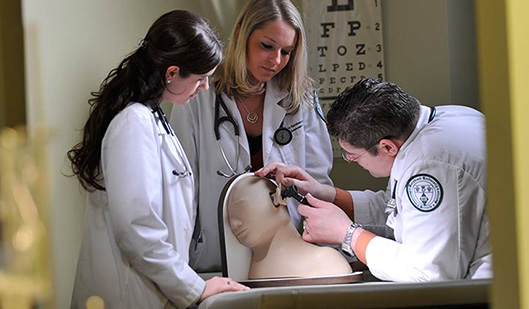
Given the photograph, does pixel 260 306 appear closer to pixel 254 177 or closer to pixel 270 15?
pixel 254 177

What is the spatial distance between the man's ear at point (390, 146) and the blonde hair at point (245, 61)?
18.0 inches

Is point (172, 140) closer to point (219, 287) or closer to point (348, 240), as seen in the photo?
point (219, 287)

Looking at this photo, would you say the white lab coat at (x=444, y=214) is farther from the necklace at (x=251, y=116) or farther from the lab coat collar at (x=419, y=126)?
the necklace at (x=251, y=116)

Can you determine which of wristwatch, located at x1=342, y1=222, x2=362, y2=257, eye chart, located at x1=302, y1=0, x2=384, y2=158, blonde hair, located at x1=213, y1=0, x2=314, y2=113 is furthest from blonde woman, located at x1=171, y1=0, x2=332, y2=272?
eye chart, located at x1=302, y1=0, x2=384, y2=158

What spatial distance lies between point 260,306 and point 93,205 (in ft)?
1.77

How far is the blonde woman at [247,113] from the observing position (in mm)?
2270

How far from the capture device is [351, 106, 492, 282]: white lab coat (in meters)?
1.70

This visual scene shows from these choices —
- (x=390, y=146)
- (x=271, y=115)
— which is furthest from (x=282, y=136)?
(x=390, y=146)

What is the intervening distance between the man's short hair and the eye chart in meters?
1.36

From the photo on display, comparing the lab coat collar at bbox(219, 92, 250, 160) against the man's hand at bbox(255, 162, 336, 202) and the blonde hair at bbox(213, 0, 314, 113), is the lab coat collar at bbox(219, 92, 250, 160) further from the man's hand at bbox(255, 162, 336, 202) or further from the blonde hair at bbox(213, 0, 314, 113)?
the man's hand at bbox(255, 162, 336, 202)

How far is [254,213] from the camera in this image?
2.04m

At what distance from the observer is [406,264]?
1.76m

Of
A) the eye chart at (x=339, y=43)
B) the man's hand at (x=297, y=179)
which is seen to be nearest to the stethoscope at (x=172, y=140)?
the man's hand at (x=297, y=179)

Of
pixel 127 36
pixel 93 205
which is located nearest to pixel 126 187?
pixel 93 205
